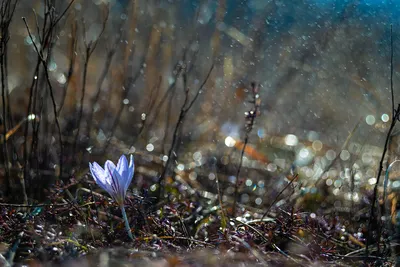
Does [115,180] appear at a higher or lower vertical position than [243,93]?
lower

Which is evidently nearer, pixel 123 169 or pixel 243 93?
pixel 123 169

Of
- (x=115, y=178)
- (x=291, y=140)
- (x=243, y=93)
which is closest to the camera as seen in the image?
(x=115, y=178)

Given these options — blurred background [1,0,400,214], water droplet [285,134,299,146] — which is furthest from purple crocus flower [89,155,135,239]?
water droplet [285,134,299,146]

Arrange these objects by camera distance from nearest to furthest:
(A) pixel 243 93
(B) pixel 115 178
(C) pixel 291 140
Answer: (B) pixel 115 178 < (A) pixel 243 93 < (C) pixel 291 140

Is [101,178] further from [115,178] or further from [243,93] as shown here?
[243,93]

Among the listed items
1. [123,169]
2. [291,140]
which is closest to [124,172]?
[123,169]

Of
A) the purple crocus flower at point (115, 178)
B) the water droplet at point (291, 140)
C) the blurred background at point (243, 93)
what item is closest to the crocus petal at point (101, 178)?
the purple crocus flower at point (115, 178)

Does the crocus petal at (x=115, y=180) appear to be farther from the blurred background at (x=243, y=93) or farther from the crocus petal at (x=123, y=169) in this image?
the blurred background at (x=243, y=93)

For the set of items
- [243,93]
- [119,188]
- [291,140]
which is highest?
[243,93]
